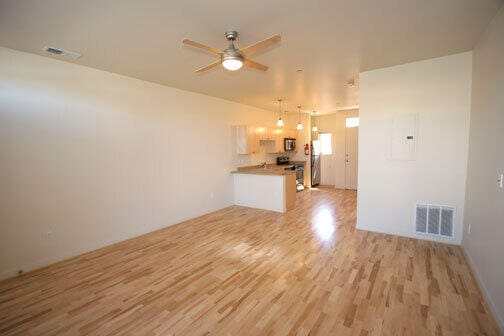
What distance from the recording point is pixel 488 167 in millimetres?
2381

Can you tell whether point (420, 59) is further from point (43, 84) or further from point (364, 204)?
point (43, 84)

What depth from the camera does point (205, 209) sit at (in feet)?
17.9

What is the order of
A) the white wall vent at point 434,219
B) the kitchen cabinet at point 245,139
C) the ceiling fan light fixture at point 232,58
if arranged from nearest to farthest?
1. the ceiling fan light fixture at point 232,58
2. the white wall vent at point 434,219
3. the kitchen cabinet at point 245,139

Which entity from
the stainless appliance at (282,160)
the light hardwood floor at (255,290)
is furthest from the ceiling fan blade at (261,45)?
the stainless appliance at (282,160)

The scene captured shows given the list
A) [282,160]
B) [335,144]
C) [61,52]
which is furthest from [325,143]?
[61,52]

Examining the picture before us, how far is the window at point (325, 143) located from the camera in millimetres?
9008

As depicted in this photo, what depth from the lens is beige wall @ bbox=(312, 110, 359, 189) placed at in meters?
8.41

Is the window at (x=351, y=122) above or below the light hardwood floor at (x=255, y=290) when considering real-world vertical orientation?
above

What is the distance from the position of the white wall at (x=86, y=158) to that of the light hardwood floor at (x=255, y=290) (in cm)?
43

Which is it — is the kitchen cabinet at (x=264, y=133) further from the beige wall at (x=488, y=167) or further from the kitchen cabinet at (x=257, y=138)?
the beige wall at (x=488, y=167)

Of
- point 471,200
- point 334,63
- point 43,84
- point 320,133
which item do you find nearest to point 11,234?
point 43,84

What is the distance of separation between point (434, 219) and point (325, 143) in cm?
582

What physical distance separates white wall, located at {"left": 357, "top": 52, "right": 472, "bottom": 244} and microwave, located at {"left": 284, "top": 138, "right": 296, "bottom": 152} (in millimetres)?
3804

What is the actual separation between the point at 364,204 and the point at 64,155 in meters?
4.90
